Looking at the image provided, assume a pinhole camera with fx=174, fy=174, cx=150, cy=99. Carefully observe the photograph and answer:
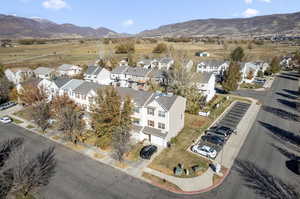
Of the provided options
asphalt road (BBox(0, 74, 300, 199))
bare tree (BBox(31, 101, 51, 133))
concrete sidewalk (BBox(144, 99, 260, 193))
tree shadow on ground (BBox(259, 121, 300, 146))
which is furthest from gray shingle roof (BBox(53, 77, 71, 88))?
tree shadow on ground (BBox(259, 121, 300, 146))

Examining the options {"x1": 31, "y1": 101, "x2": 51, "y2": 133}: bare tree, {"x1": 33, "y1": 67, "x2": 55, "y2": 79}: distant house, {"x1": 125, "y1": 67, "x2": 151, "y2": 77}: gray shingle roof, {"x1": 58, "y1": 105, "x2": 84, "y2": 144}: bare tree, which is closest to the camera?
{"x1": 58, "y1": 105, "x2": 84, "y2": 144}: bare tree

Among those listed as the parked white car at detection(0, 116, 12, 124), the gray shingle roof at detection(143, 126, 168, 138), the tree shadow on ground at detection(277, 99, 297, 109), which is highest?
the gray shingle roof at detection(143, 126, 168, 138)

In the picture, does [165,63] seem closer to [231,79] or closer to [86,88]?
[231,79]

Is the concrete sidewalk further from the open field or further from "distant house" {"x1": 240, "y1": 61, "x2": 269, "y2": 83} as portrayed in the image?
the open field

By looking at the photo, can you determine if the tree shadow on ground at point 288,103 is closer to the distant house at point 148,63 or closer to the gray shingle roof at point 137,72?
the gray shingle roof at point 137,72

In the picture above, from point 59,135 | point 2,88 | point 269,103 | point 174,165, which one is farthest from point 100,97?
point 269,103

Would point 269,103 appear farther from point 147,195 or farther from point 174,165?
point 147,195
